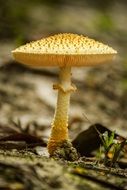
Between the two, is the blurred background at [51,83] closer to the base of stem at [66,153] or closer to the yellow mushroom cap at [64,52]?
the base of stem at [66,153]

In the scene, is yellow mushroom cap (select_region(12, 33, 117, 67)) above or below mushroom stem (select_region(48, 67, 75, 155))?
above

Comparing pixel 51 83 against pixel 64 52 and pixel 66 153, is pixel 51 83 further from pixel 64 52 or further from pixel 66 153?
pixel 64 52

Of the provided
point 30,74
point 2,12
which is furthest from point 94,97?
point 2,12

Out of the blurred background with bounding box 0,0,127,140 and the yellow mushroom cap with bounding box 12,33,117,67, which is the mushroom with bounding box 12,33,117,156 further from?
the blurred background with bounding box 0,0,127,140

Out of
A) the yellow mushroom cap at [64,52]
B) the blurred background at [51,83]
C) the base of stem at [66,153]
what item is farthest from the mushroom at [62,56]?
the blurred background at [51,83]

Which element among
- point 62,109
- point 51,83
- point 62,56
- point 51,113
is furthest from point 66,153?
point 51,83

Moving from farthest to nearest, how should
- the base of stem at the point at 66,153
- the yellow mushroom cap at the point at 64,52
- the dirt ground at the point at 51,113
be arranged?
the base of stem at the point at 66,153 → the yellow mushroom cap at the point at 64,52 → the dirt ground at the point at 51,113

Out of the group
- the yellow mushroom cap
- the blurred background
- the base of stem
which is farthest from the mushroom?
the blurred background
